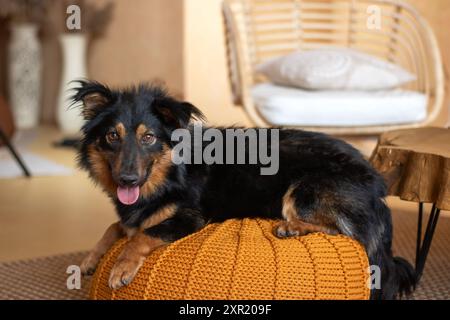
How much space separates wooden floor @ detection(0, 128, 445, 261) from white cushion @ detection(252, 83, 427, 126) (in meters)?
0.36

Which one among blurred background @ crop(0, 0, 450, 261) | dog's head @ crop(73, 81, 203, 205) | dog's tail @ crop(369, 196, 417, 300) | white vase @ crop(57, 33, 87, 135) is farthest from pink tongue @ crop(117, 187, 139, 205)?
white vase @ crop(57, 33, 87, 135)

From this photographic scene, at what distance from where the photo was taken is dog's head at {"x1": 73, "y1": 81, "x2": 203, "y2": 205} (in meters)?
1.99

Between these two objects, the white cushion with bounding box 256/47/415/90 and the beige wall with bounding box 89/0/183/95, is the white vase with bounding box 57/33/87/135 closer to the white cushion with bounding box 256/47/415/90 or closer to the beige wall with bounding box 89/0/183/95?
the beige wall with bounding box 89/0/183/95

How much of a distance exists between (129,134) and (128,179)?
0.13m

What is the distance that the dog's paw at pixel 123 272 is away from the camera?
1.92 metres

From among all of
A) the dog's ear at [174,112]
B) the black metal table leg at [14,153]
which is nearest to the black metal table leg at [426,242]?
the dog's ear at [174,112]

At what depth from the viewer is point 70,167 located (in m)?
4.88

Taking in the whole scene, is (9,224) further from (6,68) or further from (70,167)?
(6,68)

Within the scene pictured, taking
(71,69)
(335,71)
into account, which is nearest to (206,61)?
(71,69)

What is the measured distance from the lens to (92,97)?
211 centimetres

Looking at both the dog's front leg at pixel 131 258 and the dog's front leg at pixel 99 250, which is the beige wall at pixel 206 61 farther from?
the dog's front leg at pixel 131 258

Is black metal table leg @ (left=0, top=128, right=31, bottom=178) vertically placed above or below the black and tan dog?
below

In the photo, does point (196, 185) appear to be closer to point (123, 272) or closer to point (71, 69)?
point (123, 272)
